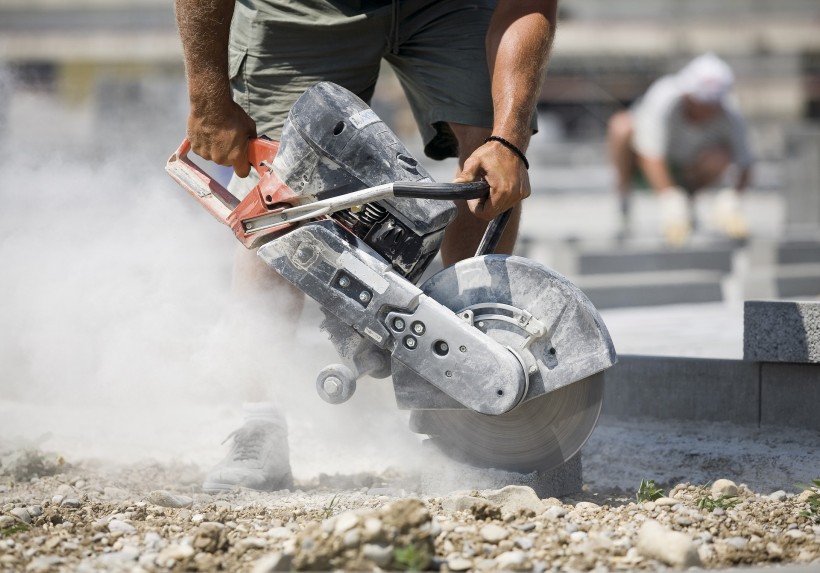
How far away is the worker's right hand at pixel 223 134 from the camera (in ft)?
9.80

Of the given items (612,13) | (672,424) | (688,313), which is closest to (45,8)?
(612,13)

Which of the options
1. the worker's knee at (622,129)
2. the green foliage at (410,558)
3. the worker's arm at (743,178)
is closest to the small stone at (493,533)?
the green foliage at (410,558)

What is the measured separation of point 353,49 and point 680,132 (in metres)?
7.79

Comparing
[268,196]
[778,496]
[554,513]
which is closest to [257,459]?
[268,196]

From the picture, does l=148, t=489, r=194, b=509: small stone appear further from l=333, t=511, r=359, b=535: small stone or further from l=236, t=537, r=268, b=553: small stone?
l=333, t=511, r=359, b=535: small stone

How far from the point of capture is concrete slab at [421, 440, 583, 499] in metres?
2.99

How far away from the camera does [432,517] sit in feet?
7.48

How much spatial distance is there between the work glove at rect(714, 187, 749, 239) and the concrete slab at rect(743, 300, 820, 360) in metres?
5.94

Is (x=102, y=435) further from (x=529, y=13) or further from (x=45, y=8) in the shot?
(x=45, y=8)

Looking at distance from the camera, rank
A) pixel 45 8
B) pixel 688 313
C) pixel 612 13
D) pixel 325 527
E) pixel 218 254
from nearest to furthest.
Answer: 1. pixel 325 527
2. pixel 218 254
3. pixel 688 313
4. pixel 612 13
5. pixel 45 8

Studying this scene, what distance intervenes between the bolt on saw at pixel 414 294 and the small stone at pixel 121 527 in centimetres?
67

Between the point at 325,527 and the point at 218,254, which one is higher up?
the point at 218,254

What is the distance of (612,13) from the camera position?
30.0m

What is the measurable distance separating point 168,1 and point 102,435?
2922 cm
